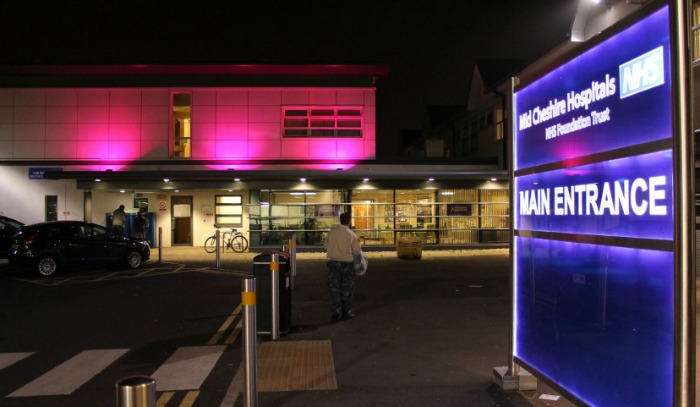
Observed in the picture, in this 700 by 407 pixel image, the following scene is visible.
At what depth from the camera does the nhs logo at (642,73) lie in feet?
11.2

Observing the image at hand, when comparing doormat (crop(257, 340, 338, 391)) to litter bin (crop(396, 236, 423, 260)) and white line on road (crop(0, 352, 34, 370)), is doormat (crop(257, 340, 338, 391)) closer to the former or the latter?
white line on road (crop(0, 352, 34, 370))

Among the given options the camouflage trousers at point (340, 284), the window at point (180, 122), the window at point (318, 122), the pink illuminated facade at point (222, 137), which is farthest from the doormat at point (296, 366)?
the window at point (180, 122)

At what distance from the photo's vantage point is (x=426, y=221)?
24.0m

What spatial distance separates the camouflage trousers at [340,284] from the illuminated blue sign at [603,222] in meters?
4.17

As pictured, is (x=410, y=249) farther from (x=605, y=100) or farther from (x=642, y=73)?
(x=642, y=73)

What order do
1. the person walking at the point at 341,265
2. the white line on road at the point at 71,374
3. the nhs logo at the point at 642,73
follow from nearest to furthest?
the nhs logo at the point at 642,73
the white line on road at the point at 71,374
the person walking at the point at 341,265

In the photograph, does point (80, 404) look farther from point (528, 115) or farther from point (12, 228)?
point (12, 228)

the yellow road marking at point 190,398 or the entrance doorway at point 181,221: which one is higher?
the entrance doorway at point 181,221

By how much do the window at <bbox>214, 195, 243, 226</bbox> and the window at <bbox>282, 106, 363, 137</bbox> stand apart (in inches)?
161

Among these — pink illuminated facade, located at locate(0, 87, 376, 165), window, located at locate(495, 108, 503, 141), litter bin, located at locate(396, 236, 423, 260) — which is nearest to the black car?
pink illuminated facade, located at locate(0, 87, 376, 165)

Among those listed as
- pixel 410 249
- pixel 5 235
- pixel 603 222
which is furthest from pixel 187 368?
pixel 5 235

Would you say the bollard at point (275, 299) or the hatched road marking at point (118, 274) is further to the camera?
the hatched road marking at point (118, 274)

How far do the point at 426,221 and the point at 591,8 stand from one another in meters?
10.5

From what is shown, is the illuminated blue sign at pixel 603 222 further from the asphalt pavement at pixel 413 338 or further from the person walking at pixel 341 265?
the person walking at pixel 341 265
